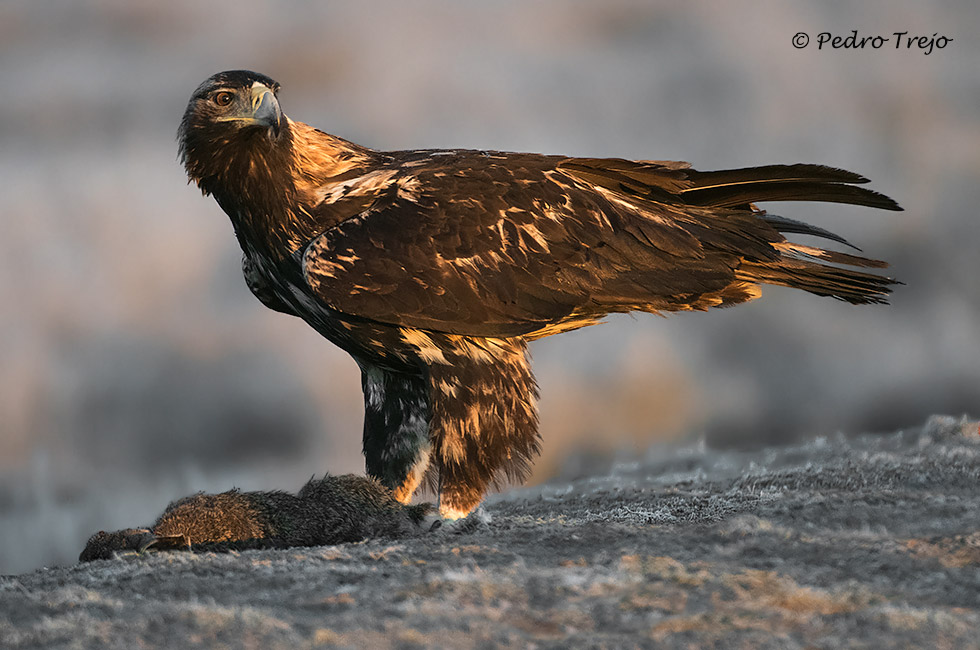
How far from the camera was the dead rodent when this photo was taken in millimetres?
4926

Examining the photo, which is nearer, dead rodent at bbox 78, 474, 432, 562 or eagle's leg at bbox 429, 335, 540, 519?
dead rodent at bbox 78, 474, 432, 562

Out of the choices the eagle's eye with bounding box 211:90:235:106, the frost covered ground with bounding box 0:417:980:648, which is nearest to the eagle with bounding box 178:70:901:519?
the eagle's eye with bounding box 211:90:235:106

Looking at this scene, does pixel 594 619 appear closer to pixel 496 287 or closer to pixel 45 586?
pixel 45 586

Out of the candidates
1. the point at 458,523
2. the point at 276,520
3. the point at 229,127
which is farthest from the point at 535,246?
the point at 276,520

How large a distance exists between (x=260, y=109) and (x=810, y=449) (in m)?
4.76

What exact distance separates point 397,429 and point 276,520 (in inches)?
53.5

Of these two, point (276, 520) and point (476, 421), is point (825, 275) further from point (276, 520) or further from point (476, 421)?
point (276, 520)

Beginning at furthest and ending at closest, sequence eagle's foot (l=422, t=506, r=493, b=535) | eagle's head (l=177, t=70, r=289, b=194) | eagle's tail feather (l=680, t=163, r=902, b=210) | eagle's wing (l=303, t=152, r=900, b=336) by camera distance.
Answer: eagle's tail feather (l=680, t=163, r=902, b=210) → eagle's head (l=177, t=70, r=289, b=194) → eagle's wing (l=303, t=152, r=900, b=336) → eagle's foot (l=422, t=506, r=493, b=535)

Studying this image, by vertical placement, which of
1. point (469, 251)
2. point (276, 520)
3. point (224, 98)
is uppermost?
point (224, 98)

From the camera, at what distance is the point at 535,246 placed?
5.93 meters

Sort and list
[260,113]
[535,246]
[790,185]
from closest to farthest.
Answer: [260,113] → [535,246] → [790,185]

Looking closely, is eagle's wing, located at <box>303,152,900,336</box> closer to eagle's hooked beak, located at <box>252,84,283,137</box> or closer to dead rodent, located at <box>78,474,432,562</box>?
eagle's hooked beak, located at <box>252,84,283,137</box>

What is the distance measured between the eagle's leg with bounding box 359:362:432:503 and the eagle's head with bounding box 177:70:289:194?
1.52 metres

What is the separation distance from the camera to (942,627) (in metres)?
2.80
